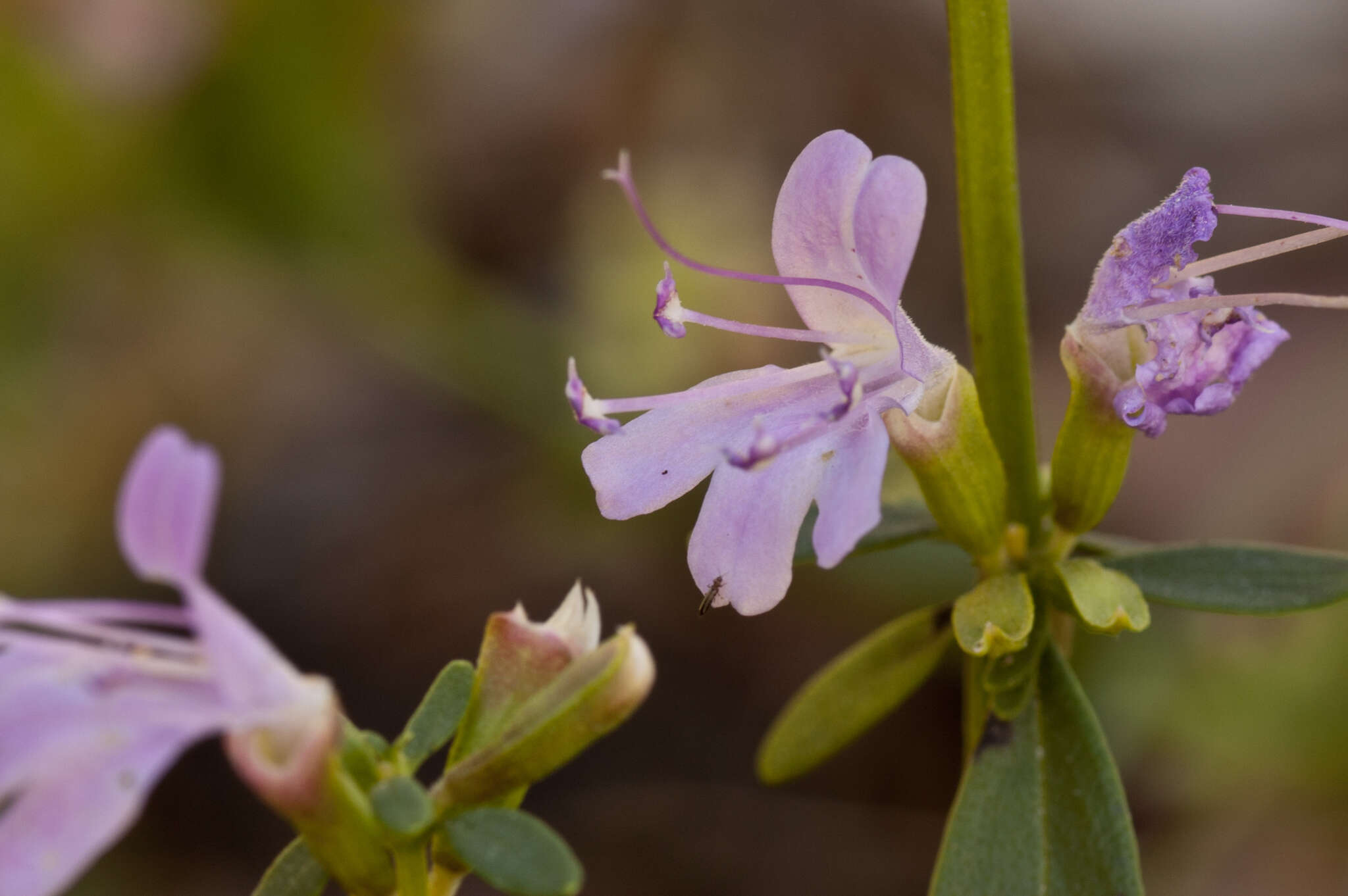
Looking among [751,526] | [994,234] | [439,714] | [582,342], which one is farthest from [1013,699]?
[582,342]

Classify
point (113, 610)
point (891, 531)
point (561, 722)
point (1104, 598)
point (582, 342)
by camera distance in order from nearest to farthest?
point (113, 610) < point (561, 722) < point (1104, 598) < point (891, 531) < point (582, 342)

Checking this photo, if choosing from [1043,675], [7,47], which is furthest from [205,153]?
[1043,675]

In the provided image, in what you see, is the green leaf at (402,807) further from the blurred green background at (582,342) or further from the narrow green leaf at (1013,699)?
the blurred green background at (582,342)

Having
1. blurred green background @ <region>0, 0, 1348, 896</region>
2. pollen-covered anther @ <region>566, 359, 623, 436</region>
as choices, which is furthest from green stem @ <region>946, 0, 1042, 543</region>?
blurred green background @ <region>0, 0, 1348, 896</region>

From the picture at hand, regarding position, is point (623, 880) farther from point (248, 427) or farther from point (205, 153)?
point (205, 153)

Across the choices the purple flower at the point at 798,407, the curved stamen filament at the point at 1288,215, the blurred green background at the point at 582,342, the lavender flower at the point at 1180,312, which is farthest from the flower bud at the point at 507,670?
the blurred green background at the point at 582,342

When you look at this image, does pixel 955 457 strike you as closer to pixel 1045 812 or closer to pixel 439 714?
pixel 1045 812
